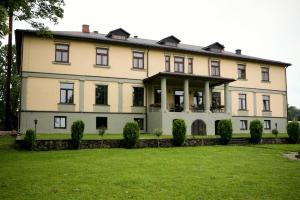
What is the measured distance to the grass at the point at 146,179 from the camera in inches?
263

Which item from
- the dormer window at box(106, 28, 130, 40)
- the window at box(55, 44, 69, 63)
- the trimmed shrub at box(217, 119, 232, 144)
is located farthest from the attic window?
the trimmed shrub at box(217, 119, 232, 144)

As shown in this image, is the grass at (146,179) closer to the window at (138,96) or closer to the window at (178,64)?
the window at (138,96)

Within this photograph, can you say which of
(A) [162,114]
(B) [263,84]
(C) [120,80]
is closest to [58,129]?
(C) [120,80]

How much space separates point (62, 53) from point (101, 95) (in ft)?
15.7

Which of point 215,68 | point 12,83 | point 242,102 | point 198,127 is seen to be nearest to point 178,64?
point 215,68

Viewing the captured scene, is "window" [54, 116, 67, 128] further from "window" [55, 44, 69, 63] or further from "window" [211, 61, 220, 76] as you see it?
"window" [211, 61, 220, 76]

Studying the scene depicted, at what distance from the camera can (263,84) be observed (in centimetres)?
3192

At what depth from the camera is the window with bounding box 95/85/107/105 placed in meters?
24.5

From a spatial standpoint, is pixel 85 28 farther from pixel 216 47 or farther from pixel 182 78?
pixel 216 47

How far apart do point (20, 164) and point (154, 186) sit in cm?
615

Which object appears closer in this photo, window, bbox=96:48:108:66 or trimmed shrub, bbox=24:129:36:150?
trimmed shrub, bbox=24:129:36:150

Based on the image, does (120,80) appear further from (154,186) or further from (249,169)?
(154,186)

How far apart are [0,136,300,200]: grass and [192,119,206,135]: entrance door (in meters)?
12.2

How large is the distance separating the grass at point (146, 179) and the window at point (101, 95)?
1259cm
